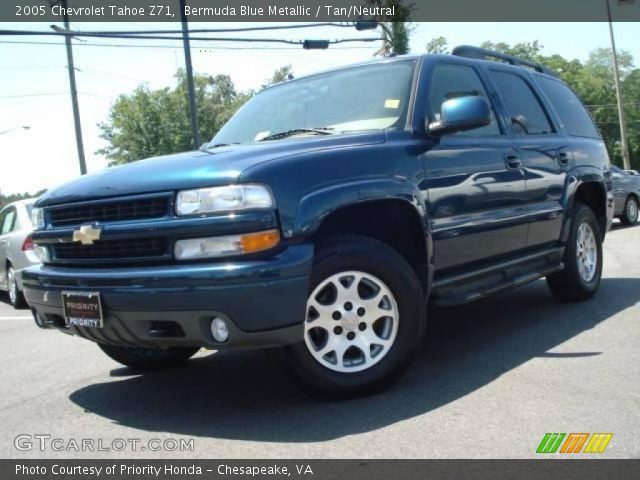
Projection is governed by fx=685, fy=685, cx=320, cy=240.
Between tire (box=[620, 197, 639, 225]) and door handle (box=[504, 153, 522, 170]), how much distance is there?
1205 centimetres

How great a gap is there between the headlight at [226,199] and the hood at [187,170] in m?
0.04

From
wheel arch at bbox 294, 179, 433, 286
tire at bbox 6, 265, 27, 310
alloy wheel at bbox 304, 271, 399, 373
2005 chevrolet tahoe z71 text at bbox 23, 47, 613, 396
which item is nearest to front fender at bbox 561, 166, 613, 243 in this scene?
2005 chevrolet tahoe z71 text at bbox 23, 47, 613, 396

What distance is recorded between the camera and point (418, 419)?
336 cm

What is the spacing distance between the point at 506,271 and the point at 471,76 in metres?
1.46

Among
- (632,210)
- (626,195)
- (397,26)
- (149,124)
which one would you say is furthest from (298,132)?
(149,124)

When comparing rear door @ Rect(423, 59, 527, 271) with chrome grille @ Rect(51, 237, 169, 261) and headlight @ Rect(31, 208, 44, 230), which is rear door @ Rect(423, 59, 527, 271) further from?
headlight @ Rect(31, 208, 44, 230)

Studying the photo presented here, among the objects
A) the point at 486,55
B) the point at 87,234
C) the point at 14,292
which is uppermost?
the point at 486,55

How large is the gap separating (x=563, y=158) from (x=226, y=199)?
3.54m

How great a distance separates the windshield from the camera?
14.1 ft

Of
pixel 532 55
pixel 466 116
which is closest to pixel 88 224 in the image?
pixel 466 116

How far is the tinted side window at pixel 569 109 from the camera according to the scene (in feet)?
20.3

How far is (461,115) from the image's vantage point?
4055 millimetres

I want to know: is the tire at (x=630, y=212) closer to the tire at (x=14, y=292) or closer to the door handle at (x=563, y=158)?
the door handle at (x=563, y=158)

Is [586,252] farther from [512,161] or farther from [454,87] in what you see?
[454,87]
